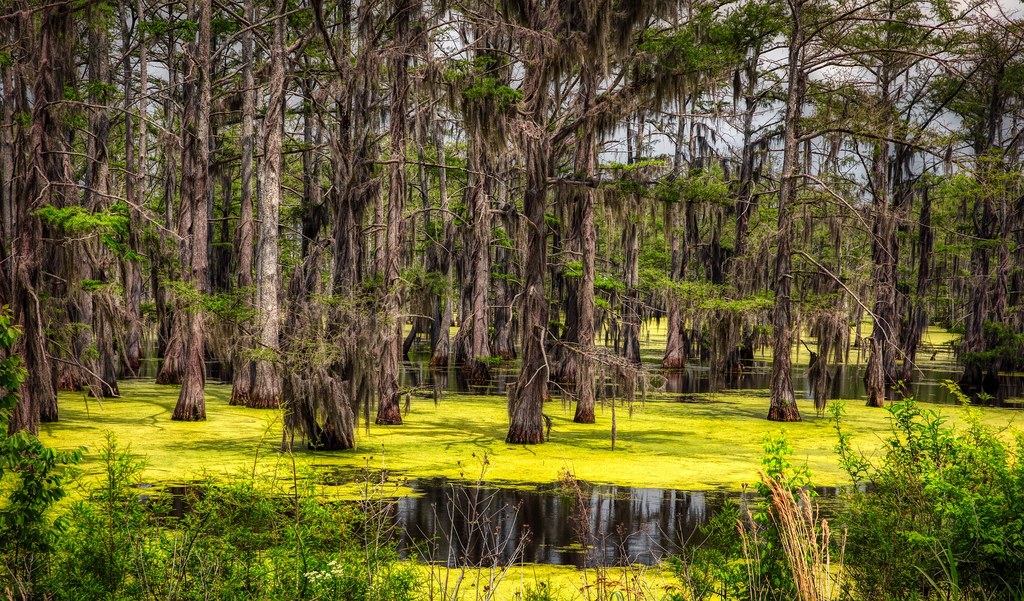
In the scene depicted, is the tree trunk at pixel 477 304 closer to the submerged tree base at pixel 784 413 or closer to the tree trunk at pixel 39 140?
the submerged tree base at pixel 784 413

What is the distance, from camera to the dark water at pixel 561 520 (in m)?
8.71

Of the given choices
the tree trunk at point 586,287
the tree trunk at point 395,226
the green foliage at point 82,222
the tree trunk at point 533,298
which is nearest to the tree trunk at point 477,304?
the tree trunk at point 586,287

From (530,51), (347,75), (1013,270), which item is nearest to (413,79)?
(347,75)

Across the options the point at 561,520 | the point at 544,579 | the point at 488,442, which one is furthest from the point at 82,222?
the point at 544,579

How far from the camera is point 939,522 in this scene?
5.88m

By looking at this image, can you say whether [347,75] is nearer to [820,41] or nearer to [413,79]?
[413,79]

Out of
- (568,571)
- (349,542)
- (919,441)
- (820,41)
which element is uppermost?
(820,41)

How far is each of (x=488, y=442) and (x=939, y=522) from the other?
9983mm

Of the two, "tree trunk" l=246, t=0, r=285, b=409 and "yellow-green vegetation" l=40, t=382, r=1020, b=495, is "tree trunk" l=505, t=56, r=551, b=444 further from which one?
"tree trunk" l=246, t=0, r=285, b=409

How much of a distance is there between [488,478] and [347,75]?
7980mm

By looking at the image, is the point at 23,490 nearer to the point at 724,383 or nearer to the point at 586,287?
the point at 586,287

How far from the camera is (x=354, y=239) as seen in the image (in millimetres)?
15898

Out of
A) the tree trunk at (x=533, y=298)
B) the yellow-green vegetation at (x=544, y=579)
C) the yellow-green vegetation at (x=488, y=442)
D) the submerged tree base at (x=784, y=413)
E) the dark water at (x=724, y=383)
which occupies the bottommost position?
the yellow-green vegetation at (x=544, y=579)

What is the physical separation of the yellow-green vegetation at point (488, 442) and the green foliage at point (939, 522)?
468 centimetres
